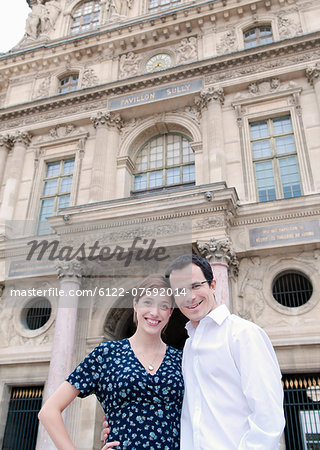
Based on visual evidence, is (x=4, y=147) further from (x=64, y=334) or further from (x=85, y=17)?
(x=64, y=334)

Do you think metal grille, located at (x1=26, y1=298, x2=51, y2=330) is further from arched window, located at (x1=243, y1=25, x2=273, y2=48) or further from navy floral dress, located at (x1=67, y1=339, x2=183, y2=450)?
arched window, located at (x1=243, y1=25, x2=273, y2=48)

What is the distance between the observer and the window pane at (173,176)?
16078 mm

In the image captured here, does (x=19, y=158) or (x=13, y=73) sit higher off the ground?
(x=13, y=73)

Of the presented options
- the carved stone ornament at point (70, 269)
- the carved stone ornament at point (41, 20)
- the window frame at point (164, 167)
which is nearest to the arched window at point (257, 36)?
the window frame at point (164, 167)

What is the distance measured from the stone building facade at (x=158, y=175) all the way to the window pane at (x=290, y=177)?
0.19 feet

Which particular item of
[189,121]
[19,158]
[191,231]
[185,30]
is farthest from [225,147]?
[19,158]

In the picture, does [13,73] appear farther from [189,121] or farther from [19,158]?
[189,121]

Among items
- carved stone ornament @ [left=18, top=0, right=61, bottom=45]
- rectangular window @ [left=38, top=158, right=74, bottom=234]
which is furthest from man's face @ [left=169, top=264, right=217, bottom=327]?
carved stone ornament @ [left=18, top=0, right=61, bottom=45]

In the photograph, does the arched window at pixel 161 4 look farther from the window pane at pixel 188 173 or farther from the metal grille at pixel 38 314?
the metal grille at pixel 38 314

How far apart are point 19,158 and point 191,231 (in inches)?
391

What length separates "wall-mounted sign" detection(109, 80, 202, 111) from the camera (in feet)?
53.2

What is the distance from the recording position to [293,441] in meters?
10.1

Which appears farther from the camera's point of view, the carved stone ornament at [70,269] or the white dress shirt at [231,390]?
the carved stone ornament at [70,269]

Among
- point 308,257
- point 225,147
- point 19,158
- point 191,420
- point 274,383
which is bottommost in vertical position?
point 191,420
